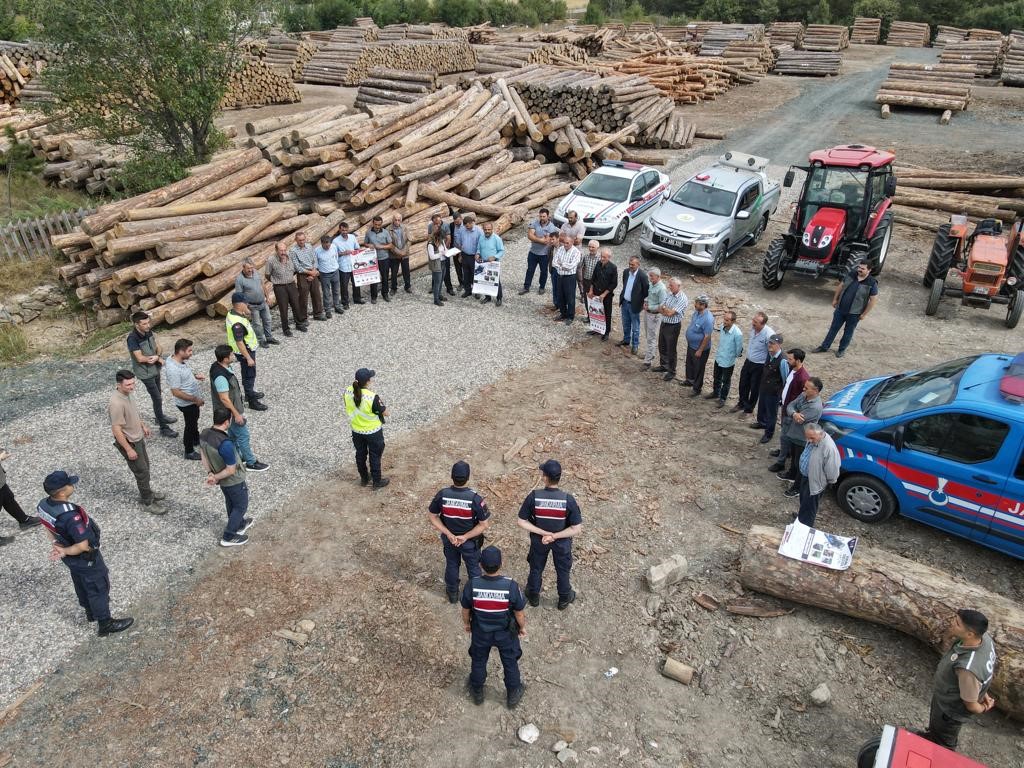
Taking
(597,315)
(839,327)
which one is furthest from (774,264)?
(597,315)

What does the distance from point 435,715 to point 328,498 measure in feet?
11.8

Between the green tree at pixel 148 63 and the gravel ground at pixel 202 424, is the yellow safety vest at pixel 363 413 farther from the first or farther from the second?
the green tree at pixel 148 63

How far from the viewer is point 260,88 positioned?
109 feet

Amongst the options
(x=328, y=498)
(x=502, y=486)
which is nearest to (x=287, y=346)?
Answer: (x=328, y=498)

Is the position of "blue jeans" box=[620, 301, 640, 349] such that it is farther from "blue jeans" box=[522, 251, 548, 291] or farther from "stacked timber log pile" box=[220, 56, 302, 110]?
"stacked timber log pile" box=[220, 56, 302, 110]

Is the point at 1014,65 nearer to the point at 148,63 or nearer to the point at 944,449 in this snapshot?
the point at 944,449

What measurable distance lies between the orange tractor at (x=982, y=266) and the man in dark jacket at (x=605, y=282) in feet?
22.2

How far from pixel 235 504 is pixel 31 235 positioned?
12.8 metres

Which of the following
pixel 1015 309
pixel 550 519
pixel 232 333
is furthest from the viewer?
pixel 1015 309

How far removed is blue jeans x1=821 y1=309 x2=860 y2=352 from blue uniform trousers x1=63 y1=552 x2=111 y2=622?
11.6 meters

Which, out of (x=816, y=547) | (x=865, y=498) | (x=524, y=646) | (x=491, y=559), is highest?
(x=491, y=559)

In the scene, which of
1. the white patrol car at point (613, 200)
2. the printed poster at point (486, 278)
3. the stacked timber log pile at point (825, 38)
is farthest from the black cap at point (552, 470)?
the stacked timber log pile at point (825, 38)

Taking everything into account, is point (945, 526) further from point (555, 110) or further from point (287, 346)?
point (555, 110)

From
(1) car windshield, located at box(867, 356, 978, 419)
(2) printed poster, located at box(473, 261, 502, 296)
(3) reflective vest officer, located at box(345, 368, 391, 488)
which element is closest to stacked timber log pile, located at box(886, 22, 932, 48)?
(2) printed poster, located at box(473, 261, 502, 296)
